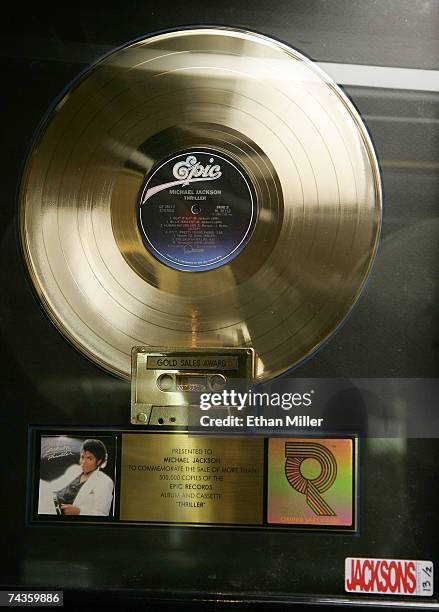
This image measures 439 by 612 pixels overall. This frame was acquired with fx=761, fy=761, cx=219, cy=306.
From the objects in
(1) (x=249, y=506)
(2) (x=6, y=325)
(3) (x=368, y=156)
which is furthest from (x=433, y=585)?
(2) (x=6, y=325)

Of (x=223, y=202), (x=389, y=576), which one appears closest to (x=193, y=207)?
(x=223, y=202)

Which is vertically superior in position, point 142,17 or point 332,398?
point 142,17

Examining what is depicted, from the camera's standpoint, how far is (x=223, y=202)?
1.12 meters

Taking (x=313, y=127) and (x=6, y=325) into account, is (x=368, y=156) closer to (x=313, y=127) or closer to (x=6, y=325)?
(x=313, y=127)

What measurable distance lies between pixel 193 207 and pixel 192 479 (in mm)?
398

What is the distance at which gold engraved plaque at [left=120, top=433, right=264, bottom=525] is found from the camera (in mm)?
1103

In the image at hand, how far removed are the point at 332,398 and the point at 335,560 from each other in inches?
9.2

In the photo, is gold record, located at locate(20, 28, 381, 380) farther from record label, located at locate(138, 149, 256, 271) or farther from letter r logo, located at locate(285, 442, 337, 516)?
letter r logo, located at locate(285, 442, 337, 516)

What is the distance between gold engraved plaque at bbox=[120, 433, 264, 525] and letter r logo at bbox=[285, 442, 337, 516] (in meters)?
A: 0.04

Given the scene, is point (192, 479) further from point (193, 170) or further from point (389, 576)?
point (193, 170)

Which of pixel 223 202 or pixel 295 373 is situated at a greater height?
pixel 223 202

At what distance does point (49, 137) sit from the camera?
1143 mm

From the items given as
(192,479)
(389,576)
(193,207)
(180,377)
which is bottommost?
(389,576)

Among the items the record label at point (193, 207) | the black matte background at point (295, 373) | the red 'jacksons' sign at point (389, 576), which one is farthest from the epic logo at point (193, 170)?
the red 'jacksons' sign at point (389, 576)
